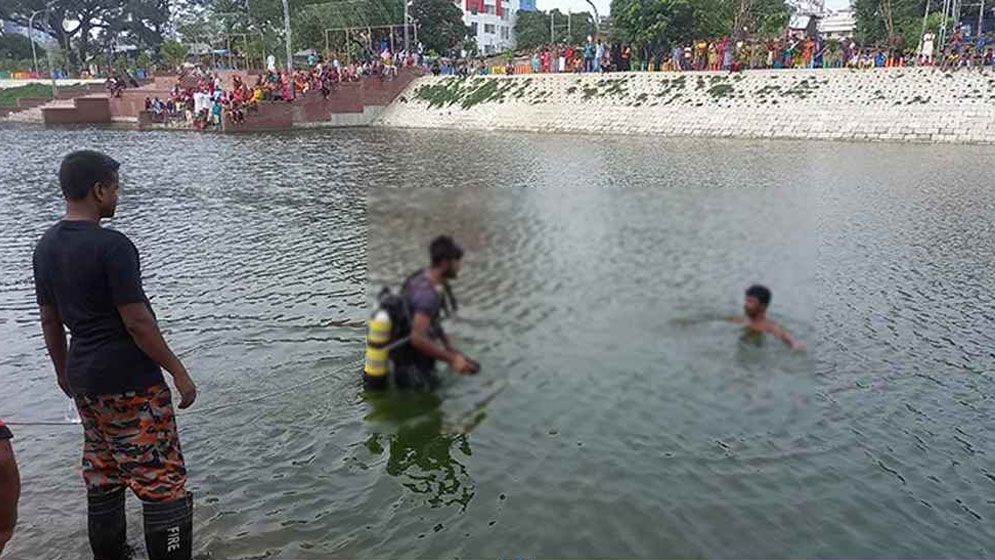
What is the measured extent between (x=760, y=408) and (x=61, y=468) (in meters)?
5.72

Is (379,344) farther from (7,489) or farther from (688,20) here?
(688,20)

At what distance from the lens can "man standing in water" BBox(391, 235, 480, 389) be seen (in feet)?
5.26

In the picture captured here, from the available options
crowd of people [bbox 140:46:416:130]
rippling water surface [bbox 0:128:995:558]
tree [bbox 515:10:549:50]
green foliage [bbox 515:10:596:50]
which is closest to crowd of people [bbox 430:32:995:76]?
crowd of people [bbox 140:46:416:130]

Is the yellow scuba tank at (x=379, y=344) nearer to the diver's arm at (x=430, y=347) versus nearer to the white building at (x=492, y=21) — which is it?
the diver's arm at (x=430, y=347)

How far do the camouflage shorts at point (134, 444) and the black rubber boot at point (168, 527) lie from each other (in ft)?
0.19

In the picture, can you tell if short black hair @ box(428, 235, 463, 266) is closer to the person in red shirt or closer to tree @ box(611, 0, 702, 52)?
the person in red shirt

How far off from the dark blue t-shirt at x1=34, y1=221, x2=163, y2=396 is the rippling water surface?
144 centimetres

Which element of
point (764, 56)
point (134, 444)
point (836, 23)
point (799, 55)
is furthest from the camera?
point (836, 23)

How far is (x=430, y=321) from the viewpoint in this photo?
161 cm

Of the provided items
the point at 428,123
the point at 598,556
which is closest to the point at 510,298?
the point at 598,556

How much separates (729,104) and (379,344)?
3195cm

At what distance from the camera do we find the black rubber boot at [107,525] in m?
4.59

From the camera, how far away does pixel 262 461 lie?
6.05m

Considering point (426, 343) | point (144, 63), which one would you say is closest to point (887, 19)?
point (426, 343)
